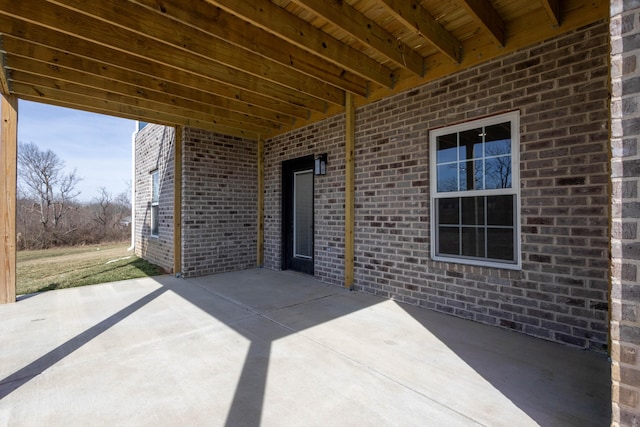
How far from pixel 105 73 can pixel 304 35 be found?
2.68 meters

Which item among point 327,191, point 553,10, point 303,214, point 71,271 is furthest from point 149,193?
point 553,10

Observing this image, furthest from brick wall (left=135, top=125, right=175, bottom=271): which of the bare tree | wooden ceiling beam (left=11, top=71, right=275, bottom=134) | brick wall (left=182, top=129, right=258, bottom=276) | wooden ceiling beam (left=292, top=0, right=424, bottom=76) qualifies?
the bare tree

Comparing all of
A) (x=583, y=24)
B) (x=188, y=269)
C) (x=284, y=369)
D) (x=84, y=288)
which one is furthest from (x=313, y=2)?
(x=84, y=288)

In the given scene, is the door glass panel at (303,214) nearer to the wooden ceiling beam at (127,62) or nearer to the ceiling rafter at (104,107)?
the wooden ceiling beam at (127,62)

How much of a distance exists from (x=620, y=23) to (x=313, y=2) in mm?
2214

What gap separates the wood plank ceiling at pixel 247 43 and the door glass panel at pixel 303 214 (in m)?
1.74

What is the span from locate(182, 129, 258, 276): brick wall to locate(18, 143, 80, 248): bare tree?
32.3 ft

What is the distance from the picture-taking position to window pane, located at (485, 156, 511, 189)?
3340mm

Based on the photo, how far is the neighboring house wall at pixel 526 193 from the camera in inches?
109

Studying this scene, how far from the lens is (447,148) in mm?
3867

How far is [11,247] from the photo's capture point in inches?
167

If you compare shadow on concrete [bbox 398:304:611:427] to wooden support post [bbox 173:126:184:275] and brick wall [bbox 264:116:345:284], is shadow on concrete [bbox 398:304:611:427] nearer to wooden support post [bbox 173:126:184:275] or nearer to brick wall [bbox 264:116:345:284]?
brick wall [bbox 264:116:345:284]

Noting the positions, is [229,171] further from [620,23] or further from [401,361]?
[620,23]

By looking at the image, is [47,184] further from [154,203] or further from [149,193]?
[154,203]
